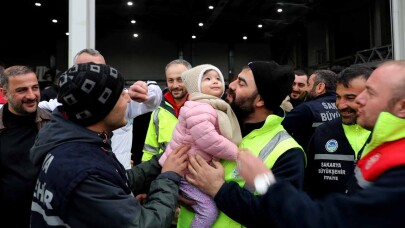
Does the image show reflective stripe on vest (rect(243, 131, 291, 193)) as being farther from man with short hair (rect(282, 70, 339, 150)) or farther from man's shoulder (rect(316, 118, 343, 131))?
man with short hair (rect(282, 70, 339, 150))

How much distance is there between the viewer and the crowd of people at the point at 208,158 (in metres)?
1.31

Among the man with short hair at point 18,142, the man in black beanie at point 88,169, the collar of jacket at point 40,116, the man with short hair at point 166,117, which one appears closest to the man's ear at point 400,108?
the man in black beanie at point 88,169

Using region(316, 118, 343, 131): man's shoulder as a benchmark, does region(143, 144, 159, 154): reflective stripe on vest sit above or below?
below

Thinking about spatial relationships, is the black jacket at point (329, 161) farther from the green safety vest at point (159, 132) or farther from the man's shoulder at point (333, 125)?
the green safety vest at point (159, 132)

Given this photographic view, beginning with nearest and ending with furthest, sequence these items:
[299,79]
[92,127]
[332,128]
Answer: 1. [92,127]
2. [332,128]
3. [299,79]

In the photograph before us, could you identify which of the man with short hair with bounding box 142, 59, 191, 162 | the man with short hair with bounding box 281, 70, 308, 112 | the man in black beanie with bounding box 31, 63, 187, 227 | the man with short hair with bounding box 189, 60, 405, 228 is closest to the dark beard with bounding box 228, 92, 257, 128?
the man with short hair with bounding box 189, 60, 405, 228

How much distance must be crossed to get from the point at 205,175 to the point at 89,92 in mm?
681

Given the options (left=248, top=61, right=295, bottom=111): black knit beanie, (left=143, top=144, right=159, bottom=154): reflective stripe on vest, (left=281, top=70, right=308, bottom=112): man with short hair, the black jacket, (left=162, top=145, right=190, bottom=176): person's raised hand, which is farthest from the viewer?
(left=281, top=70, right=308, bottom=112): man with short hair

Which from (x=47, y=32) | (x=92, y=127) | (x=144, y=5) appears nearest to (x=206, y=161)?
(x=92, y=127)

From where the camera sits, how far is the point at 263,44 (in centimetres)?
2277

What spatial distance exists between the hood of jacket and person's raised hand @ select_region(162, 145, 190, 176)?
1.17 feet

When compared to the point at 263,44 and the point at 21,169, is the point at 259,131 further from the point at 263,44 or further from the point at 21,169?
the point at 263,44

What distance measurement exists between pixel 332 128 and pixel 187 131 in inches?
47.0

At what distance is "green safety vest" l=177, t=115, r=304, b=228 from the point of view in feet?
5.93
